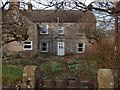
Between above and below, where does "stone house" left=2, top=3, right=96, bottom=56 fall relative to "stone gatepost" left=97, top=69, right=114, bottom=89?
above

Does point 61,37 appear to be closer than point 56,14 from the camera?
No

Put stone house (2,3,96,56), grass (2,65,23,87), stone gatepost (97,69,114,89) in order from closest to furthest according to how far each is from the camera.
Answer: stone gatepost (97,69,114,89) < grass (2,65,23,87) < stone house (2,3,96,56)

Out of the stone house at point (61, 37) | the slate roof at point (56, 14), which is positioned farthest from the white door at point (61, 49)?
the slate roof at point (56, 14)

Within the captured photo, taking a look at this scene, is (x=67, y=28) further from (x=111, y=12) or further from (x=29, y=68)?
(x=29, y=68)

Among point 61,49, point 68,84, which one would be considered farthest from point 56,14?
point 61,49

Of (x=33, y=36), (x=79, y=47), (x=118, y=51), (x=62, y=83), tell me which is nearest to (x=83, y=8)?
(x=118, y=51)

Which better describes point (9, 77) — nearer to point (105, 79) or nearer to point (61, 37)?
point (105, 79)

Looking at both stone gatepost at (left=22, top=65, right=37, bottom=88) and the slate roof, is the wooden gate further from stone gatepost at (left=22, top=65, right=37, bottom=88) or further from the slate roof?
the slate roof

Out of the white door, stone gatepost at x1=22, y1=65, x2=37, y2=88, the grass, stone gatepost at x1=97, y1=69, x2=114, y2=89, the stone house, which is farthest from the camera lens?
the stone house

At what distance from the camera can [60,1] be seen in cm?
740

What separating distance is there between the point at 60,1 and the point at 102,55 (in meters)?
2.47

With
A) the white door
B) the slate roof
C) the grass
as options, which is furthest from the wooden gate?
the white door

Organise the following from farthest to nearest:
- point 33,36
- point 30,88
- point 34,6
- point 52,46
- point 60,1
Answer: point 52,46
point 33,36
point 34,6
point 60,1
point 30,88

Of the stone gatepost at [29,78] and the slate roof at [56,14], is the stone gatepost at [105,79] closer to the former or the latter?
the stone gatepost at [29,78]
